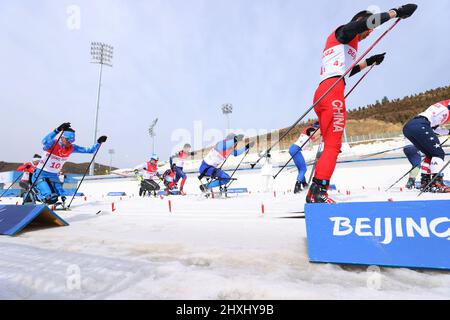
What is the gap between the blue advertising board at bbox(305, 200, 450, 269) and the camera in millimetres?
1339

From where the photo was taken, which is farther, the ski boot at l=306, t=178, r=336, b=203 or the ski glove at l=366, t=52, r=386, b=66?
the ski glove at l=366, t=52, r=386, b=66

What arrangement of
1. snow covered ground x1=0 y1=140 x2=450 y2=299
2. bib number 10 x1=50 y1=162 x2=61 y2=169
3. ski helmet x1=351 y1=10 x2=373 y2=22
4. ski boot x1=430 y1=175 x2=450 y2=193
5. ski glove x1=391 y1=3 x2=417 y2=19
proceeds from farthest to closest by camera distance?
1. bib number 10 x1=50 y1=162 x2=61 y2=169
2. ski boot x1=430 y1=175 x2=450 y2=193
3. ski helmet x1=351 y1=10 x2=373 y2=22
4. ski glove x1=391 y1=3 x2=417 y2=19
5. snow covered ground x1=0 y1=140 x2=450 y2=299

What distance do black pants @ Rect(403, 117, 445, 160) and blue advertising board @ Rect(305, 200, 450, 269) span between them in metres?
Result: 4.32

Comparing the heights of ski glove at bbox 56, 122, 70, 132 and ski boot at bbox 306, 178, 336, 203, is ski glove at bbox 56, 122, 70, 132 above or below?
above

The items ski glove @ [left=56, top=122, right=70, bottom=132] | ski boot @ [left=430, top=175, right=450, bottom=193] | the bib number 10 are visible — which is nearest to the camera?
ski boot @ [left=430, top=175, right=450, bottom=193]

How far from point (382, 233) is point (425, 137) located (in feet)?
14.8

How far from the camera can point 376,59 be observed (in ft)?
9.67

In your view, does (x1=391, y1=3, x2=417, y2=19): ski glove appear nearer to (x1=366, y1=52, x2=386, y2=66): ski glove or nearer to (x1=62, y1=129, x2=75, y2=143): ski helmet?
(x1=366, y1=52, x2=386, y2=66): ski glove

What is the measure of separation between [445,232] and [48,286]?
1982mm

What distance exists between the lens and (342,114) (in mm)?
2654

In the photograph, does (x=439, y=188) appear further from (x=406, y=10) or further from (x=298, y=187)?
(x=406, y=10)

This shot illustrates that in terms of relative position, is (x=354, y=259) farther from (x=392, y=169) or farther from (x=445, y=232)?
(x=392, y=169)

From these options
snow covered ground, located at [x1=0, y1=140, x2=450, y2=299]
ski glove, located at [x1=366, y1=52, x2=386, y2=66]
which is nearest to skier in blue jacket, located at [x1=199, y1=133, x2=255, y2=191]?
ski glove, located at [x1=366, y1=52, x2=386, y2=66]
